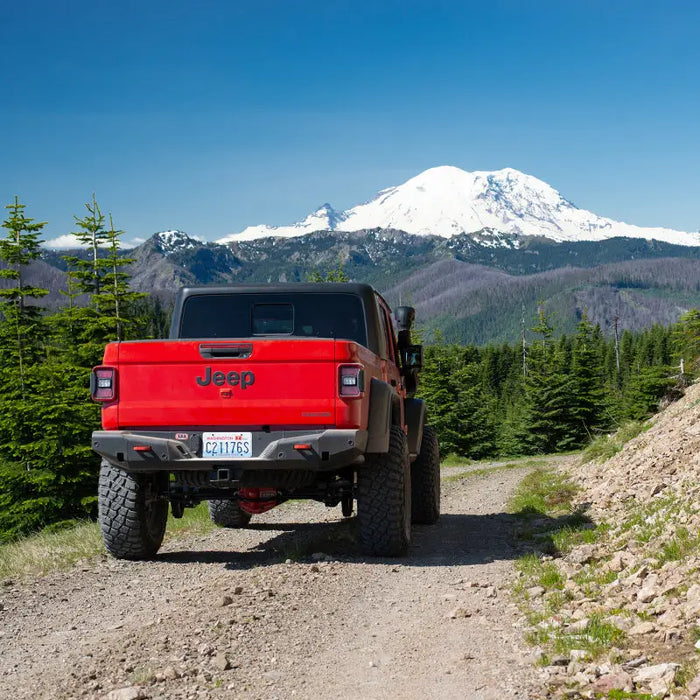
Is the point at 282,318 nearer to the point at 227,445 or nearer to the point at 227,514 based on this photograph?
the point at 227,445

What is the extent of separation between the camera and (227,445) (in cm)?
696

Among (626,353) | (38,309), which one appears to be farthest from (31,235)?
(626,353)

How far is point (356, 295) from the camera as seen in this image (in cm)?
844

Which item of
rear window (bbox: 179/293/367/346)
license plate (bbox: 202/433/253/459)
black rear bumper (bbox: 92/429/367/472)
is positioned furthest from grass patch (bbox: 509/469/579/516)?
license plate (bbox: 202/433/253/459)

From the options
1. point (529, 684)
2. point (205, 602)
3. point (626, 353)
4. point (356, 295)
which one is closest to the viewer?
point (529, 684)

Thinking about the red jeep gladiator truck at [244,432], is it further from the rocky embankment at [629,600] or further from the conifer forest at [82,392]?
the conifer forest at [82,392]

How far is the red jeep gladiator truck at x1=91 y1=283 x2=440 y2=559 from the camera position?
6855 millimetres

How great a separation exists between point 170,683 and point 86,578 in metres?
3.39

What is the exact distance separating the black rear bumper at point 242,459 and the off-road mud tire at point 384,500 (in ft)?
1.62

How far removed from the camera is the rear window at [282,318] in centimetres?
842

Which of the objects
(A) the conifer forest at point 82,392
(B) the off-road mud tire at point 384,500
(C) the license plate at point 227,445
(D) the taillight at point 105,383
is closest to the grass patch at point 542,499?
(B) the off-road mud tire at point 384,500

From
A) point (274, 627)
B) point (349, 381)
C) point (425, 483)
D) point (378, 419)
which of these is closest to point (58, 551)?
point (378, 419)

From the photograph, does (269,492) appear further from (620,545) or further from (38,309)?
(38,309)

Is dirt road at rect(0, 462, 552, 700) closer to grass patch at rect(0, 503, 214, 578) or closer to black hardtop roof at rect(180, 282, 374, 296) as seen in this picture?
grass patch at rect(0, 503, 214, 578)
